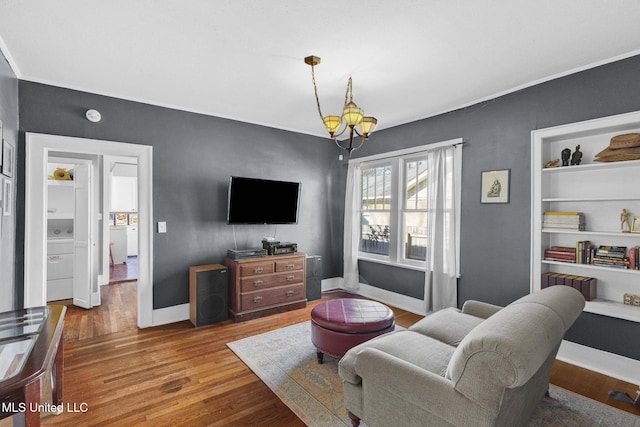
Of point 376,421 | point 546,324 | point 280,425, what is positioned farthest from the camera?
point 280,425

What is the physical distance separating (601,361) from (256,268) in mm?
3421

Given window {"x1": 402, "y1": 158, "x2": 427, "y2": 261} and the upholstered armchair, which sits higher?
window {"x1": 402, "y1": 158, "x2": 427, "y2": 261}

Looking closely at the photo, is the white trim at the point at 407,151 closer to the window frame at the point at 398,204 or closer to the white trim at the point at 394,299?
the window frame at the point at 398,204

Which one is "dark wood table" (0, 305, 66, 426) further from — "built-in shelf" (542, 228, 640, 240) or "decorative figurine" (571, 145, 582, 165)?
"decorative figurine" (571, 145, 582, 165)

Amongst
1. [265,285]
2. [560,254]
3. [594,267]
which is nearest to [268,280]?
[265,285]

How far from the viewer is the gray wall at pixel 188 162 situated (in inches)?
126

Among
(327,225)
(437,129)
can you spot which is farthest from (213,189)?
(437,129)

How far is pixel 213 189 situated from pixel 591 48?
391 cm

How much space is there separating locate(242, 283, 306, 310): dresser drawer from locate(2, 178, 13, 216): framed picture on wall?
227 cm

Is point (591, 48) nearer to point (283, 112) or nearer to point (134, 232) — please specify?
point (283, 112)

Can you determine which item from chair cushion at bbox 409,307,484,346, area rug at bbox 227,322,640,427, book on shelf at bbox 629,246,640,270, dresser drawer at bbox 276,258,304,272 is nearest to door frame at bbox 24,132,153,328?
area rug at bbox 227,322,640,427

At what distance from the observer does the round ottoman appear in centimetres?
255

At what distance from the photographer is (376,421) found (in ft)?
5.75

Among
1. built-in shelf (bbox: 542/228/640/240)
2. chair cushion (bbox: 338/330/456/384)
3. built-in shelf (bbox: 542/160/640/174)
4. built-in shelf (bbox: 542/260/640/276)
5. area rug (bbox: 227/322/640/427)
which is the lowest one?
area rug (bbox: 227/322/640/427)
